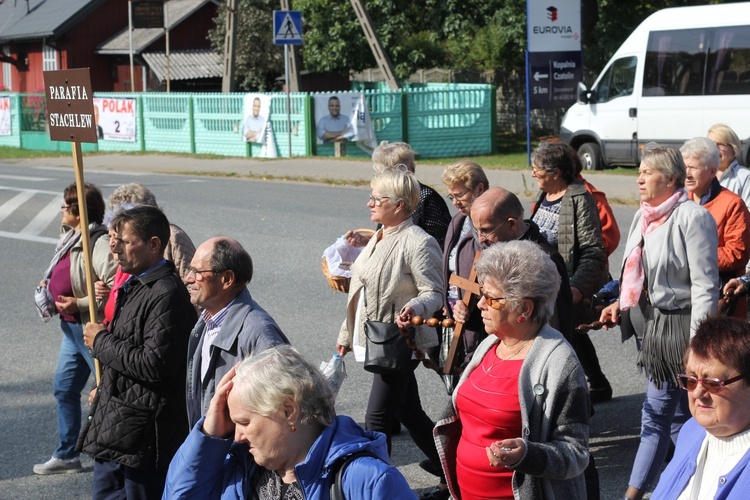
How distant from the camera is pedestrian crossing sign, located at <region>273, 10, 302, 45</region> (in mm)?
22609

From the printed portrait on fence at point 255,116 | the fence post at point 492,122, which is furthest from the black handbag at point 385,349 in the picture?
the fence post at point 492,122

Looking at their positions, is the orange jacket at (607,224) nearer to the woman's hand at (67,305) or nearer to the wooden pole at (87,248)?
the wooden pole at (87,248)

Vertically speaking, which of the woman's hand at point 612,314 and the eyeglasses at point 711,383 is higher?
the eyeglasses at point 711,383

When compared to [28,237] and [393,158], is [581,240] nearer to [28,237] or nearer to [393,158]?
[393,158]

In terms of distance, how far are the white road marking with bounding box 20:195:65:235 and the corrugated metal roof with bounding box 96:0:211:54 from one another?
80.4 ft

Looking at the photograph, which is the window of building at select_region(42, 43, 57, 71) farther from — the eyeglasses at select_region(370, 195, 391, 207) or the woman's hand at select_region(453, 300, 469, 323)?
the woman's hand at select_region(453, 300, 469, 323)

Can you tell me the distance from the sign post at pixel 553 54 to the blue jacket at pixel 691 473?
17.2 meters

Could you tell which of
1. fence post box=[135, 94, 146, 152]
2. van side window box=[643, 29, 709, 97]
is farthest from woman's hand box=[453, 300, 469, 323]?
fence post box=[135, 94, 146, 152]

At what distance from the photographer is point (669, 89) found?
1973 centimetres

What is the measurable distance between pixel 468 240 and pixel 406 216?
1.17ft

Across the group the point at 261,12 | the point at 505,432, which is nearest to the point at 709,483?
the point at 505,432

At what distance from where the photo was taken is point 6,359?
8516 mm

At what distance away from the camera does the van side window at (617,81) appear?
67.3 feet

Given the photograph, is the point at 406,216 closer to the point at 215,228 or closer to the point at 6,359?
the point at 6,359
